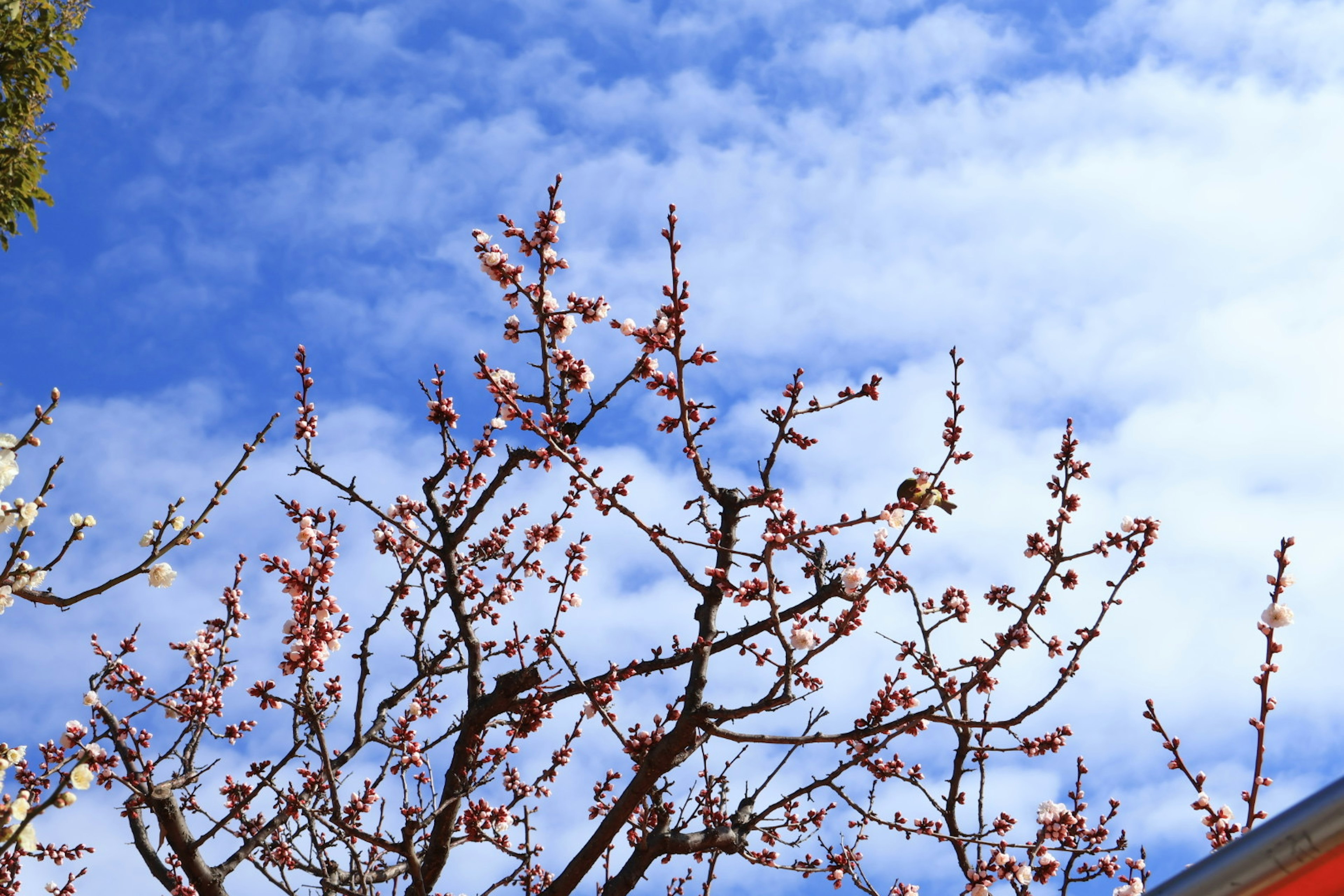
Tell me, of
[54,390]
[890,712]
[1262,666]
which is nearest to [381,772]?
[890,712]

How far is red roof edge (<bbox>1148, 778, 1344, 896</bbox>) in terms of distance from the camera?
1.12 m

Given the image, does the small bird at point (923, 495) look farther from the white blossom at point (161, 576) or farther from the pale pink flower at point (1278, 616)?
the white blossom at point (161, 576)

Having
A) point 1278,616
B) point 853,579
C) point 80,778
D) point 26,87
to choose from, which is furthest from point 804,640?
point 26,87

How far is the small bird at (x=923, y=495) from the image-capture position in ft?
15.4

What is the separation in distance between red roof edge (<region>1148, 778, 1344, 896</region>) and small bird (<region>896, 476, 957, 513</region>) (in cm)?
339

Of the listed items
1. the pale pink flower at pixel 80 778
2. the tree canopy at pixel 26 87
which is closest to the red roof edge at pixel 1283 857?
the pale pink flower at pixel 80 778

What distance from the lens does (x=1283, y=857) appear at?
113cm

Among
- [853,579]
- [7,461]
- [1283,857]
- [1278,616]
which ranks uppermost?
[7,461]

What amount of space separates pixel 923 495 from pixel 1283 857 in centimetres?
366

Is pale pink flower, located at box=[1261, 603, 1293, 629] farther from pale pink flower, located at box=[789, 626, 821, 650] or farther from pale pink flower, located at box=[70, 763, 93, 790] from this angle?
pale pink flower, located at box=[70, 763, 93, 790]

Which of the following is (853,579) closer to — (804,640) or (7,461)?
(804,640)

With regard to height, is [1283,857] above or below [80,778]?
below

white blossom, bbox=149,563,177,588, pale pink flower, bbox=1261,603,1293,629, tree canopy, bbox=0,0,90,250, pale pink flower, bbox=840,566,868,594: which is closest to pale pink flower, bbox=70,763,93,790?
white blossom, bbox=149,563,177,588

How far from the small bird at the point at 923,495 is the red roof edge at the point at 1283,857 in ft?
11.1
